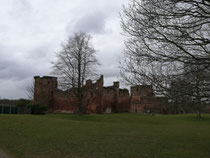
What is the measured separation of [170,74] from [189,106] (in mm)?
1299

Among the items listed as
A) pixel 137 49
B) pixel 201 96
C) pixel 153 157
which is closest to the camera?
pixel 201 96

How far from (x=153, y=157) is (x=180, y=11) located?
5.34 m

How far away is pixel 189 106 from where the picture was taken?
8.37 metres

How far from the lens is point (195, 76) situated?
818cm

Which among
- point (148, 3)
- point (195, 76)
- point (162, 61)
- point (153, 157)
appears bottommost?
point (153, 157)

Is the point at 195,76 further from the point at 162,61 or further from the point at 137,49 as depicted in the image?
the point at 137,49

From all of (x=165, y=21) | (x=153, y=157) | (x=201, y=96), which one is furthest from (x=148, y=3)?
(x=153, y=157)

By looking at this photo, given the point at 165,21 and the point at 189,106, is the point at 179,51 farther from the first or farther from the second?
the point at 189,106

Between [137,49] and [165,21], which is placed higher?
[165,21]

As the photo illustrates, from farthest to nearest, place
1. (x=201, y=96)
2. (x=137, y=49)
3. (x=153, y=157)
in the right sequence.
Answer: (x=137, y=49) < (x=153, y=157) < (x=201, y=96)

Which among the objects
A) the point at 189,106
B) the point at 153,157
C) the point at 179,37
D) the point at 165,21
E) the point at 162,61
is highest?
A: the point at 165,21

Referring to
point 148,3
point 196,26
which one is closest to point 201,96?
point 196,26

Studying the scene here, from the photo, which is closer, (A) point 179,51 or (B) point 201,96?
(B) point 201,96

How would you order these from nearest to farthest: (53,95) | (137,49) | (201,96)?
(201,96)
(137,49)
(53,95)
